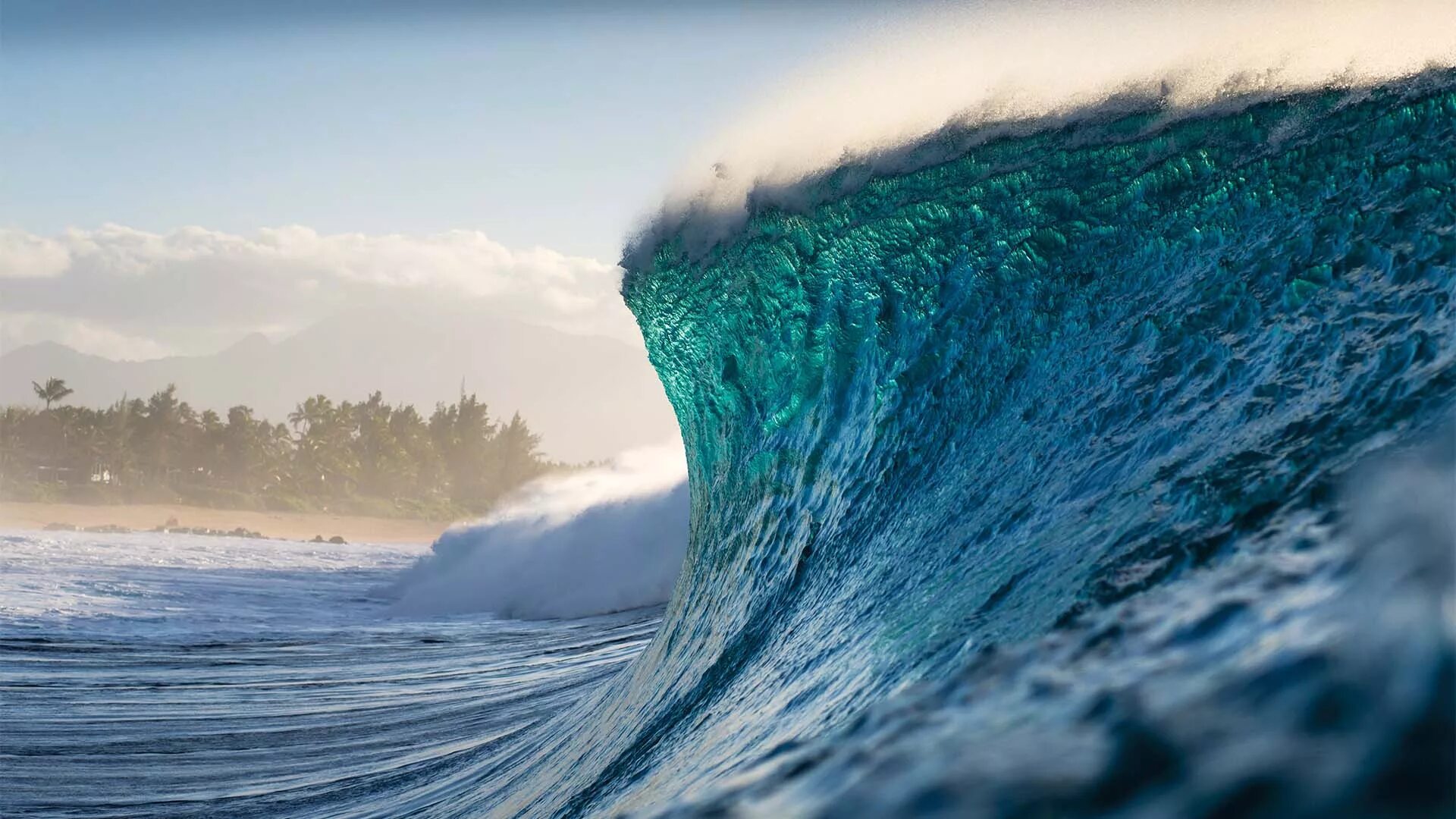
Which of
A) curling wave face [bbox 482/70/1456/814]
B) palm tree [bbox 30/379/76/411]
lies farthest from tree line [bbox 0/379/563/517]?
curling wave face [bbox 482/70/1456/814]

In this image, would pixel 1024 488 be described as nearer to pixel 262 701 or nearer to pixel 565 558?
pixel 262 701

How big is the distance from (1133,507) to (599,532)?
16.4 m

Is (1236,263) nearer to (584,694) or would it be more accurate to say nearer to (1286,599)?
(1286,599)

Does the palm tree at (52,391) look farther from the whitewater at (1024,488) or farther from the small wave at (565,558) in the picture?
the whitewater at (1024,488)

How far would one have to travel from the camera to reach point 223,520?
7450cm

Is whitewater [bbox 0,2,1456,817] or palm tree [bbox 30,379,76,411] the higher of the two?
palm tree [bbox 30,379,76,411]

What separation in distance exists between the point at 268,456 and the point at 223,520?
317 inches

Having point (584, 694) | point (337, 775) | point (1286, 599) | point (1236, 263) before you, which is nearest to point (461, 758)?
point (337, 775)

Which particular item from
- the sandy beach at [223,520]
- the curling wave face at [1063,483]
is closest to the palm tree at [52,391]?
the sandy beach at [223,520]

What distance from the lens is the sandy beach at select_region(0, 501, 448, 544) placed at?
7125 centimetres

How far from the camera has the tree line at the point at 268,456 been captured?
7662cm

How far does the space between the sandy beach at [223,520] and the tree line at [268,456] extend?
1536 mm

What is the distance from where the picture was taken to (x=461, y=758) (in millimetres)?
4844

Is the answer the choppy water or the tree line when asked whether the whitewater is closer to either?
the choppy water
